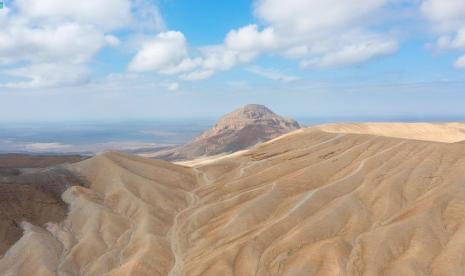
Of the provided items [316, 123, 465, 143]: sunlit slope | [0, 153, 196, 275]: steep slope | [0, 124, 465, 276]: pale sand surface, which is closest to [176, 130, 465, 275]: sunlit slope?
[0, 124, 465, 276]: pale sand surface

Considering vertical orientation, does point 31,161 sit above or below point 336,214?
above

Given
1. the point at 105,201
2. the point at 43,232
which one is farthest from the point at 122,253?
the point at 105,201

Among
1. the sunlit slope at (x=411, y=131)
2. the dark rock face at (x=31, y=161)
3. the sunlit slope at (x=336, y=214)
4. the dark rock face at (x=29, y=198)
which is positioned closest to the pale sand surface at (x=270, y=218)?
the sunlit slope at (x=336, y=214)

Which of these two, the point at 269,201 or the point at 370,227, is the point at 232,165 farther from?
the point at 370,227

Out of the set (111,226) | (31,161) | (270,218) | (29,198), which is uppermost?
(31,161)

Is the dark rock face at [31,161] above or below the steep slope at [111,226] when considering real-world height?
above

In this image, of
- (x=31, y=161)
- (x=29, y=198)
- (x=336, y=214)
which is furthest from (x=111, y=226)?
(x=31, y=161)

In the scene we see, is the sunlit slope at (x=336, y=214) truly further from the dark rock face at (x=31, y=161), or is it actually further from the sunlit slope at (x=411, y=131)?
the sunlit slope at (x=411, y=131)

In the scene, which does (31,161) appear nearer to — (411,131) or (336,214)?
(336,214)

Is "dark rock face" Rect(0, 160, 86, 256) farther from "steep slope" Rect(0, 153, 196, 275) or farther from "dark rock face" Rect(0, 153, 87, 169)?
"dark rock face" Rect(0, 153, 87, 169)
